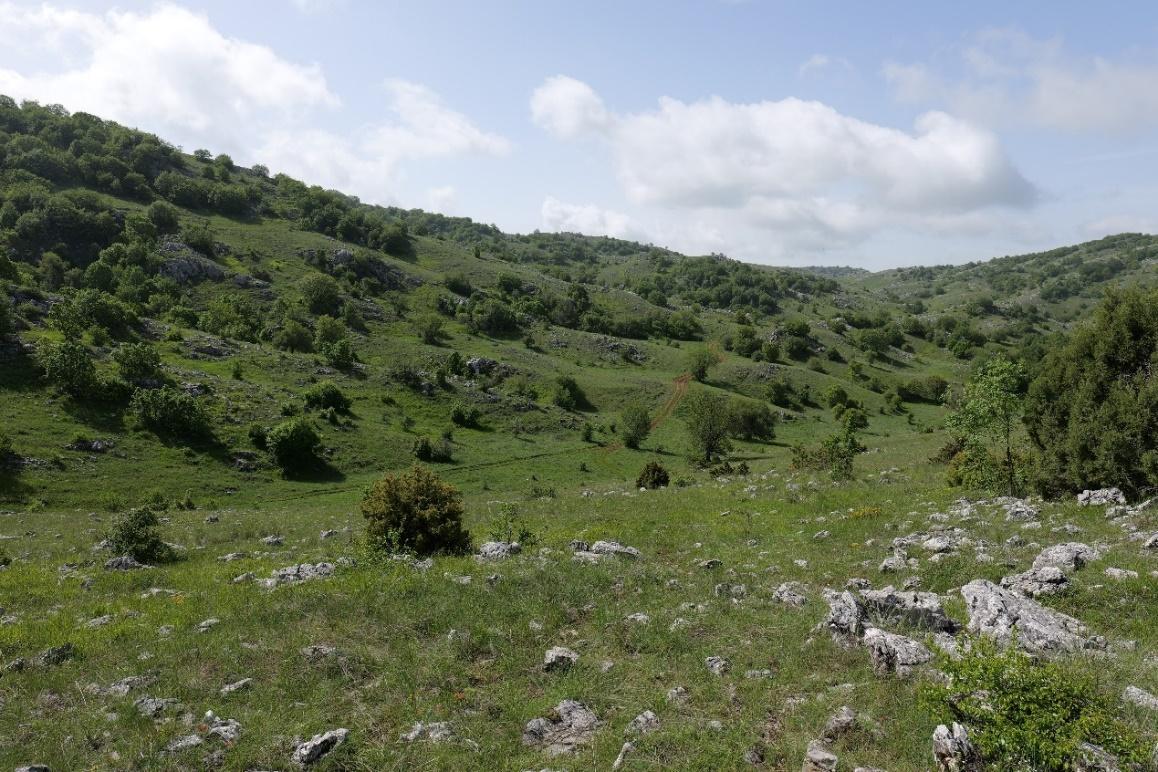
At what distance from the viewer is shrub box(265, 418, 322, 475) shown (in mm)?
54031

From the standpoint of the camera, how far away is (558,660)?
36.7 feet

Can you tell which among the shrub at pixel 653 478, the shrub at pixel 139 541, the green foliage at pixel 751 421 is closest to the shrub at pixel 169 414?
the shrub at pixel 139 541

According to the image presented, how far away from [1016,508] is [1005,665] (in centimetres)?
1483

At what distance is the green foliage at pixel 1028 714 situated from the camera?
6.26 m

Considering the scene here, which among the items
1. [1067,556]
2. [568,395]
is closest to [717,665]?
[1067,556]

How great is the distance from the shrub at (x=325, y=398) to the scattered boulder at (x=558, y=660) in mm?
62212

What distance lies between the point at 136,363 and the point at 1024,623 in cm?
7370

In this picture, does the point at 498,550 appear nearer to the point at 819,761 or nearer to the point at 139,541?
the point at 819,761

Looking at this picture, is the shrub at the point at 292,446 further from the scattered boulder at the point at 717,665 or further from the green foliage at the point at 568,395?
the scattered boulder at the point at 717,665

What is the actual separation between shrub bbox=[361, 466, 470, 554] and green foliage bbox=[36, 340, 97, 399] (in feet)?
172

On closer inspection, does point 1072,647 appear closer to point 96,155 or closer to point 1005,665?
point 1005,665

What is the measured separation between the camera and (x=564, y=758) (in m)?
8.55

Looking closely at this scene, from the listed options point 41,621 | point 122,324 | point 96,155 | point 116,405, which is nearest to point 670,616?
point 41,621

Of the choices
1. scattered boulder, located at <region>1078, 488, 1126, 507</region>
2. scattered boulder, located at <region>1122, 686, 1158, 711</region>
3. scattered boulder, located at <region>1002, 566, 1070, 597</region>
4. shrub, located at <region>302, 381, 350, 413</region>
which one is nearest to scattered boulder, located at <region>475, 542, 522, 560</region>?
scattered boulder, located at <region>1002, 566, 1070, 597</region>
